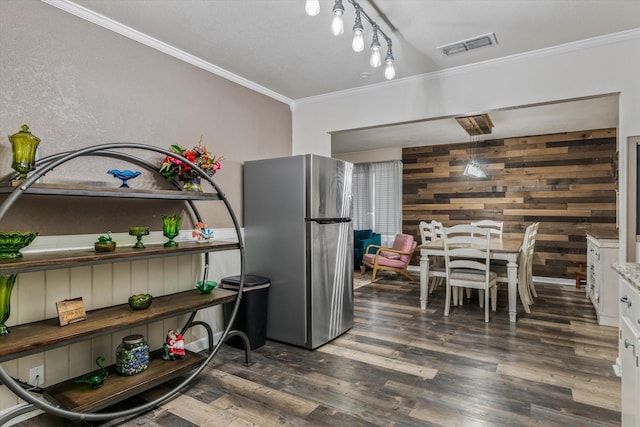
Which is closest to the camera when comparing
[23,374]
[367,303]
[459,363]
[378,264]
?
[23,374]

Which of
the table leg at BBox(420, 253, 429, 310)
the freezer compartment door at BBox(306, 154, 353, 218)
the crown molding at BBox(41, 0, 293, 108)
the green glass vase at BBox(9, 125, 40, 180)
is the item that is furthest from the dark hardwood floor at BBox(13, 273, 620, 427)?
the crown molding at BBox(41, 0, 293, 108)

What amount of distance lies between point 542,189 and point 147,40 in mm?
5854

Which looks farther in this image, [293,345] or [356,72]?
[356,72]

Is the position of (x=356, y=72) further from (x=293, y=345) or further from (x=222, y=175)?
(x=293, y=345)

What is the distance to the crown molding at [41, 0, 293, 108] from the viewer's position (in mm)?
2263

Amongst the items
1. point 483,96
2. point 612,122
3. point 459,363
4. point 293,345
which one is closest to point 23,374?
point 293,345

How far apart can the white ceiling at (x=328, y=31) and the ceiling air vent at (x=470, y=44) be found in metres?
0.06

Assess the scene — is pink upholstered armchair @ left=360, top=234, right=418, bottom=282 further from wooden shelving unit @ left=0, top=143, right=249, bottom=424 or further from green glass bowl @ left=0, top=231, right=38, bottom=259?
green glass bowl @ left=0, top=231, right=38, bottom=259

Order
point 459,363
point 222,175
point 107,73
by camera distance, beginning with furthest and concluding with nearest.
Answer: point 222,175, point 459,363, point 107,73

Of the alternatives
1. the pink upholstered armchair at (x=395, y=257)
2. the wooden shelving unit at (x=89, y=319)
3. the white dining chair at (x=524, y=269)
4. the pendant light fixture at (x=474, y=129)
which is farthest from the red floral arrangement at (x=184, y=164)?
the pink upholstered armchair at (x=395, y=257)

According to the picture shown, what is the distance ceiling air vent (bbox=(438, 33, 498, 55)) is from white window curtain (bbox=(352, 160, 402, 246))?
13.7 feet

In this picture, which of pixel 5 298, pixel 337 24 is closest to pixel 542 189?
pixel 337 24

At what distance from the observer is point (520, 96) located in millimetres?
3031

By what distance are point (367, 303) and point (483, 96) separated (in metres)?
2.69
